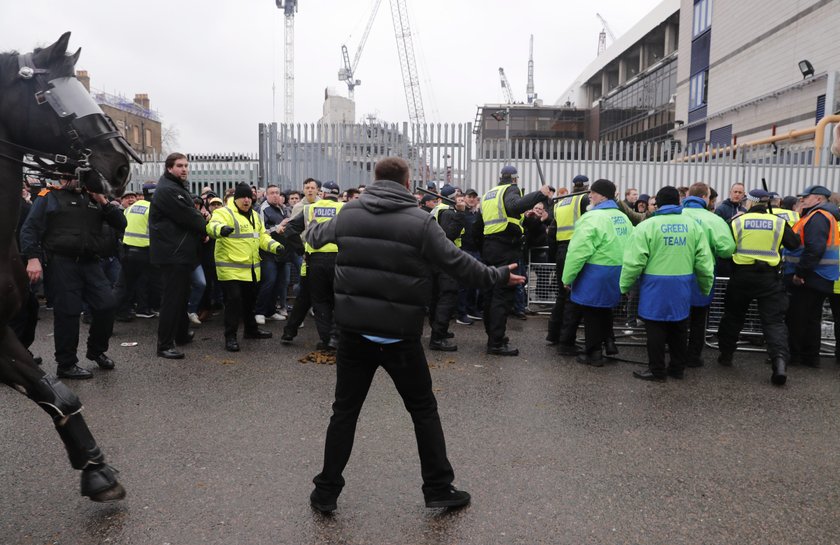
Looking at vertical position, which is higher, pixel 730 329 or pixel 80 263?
pixel 80 263

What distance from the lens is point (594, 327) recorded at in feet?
23.0

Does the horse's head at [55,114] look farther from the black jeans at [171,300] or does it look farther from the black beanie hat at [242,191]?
the black beanie hat at [242,191]

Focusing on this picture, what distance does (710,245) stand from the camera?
6.76 meters

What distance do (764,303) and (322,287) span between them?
16.0 feet

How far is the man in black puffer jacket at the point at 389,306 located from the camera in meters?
3.37

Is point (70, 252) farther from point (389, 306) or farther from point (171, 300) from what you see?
point (389, 306)

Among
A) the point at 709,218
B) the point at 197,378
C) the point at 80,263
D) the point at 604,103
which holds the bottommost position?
the point at 197,378

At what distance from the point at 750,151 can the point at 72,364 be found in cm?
1458

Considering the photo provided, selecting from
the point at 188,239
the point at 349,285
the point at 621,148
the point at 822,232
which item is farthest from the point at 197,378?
the point at 621,148

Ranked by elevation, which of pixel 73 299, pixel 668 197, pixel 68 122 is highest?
pixel 68 122

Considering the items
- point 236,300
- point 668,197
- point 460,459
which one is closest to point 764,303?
point 668,197

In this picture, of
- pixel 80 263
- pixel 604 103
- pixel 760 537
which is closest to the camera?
pixel 760 537

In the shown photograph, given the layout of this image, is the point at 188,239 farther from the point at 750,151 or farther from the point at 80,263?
the point at 750,151

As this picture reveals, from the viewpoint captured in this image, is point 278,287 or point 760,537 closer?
point 760,537
